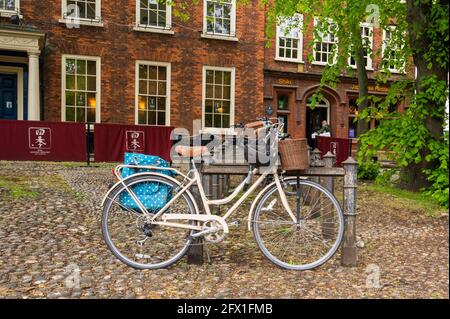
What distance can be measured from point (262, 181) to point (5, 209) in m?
4.28

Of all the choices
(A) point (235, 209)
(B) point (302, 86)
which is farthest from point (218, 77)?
(A) point (235, 209)

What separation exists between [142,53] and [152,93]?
Answer: 161 cm

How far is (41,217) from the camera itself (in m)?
5.95

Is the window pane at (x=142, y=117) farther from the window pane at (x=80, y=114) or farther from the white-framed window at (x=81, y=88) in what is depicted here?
the window pane at (x=80, y=114)

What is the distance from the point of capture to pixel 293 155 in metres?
3.63

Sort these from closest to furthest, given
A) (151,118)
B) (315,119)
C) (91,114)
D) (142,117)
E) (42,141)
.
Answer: (42,141)
(91,114)
(142,117)
(151,118)
(315,119)

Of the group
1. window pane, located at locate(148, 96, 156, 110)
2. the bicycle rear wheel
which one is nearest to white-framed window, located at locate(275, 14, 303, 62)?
window pane, located at locate(148, 96, 156, 110)

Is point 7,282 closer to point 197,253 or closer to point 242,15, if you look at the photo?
point 197,253

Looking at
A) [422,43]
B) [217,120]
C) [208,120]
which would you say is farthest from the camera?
[217,120]

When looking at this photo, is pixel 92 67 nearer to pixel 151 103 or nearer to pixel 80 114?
pixel 80 114

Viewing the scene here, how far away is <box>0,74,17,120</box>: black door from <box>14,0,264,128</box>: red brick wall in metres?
1.22

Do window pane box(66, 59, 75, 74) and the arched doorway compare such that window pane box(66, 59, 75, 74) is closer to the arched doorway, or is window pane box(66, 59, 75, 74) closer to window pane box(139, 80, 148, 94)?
window pane box(139, 80, 148, 94)

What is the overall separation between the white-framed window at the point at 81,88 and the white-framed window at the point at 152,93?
158 centimetres

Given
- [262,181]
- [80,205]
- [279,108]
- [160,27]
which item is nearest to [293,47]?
[279,108]
